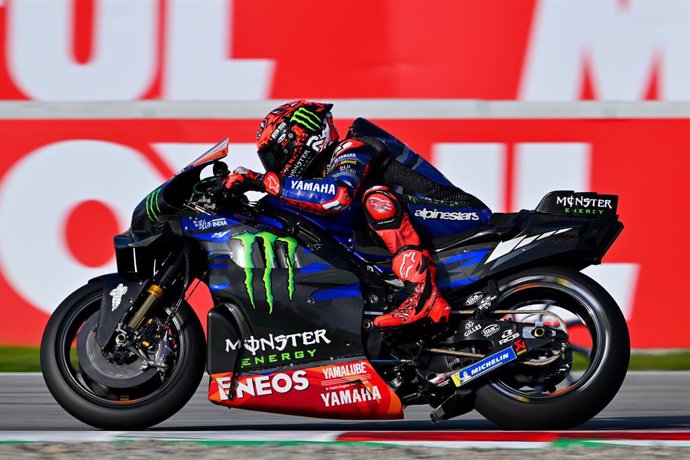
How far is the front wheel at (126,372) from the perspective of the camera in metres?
5.11

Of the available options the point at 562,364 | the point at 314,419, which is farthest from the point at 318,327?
the point at 314,419

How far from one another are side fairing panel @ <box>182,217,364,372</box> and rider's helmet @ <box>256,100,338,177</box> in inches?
14.5

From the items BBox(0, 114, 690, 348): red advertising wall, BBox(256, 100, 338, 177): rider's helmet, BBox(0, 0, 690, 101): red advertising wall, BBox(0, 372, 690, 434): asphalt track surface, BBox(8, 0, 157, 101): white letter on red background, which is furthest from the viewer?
BBox(8, 0, 157, 101): white letter on red background

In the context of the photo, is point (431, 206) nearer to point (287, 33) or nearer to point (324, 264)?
point (324, 264)

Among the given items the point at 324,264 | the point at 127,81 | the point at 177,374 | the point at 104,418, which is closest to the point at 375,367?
the point at 324,264

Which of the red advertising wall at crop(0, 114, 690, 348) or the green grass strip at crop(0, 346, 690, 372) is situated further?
the red advertising wall at crop(0, 114, 690, 348)

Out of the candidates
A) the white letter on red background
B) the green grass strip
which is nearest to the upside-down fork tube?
the green grass strip

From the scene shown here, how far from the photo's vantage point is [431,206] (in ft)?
17.4

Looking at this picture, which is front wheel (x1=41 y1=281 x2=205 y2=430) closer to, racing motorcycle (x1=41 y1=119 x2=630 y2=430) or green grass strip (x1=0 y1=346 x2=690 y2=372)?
racing motorcycle (x1=41 y1=119 x2=630 y2=430)

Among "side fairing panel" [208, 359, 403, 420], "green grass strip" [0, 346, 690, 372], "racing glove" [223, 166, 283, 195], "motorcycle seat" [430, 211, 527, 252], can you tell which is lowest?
"green grass strip" [0, 346, 690, 372]

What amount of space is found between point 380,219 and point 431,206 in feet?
0.95

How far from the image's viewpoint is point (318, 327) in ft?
16.8

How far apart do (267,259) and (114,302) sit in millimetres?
665

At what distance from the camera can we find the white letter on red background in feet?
26.8
